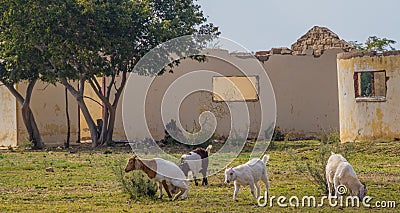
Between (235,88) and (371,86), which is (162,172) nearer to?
(371,86)

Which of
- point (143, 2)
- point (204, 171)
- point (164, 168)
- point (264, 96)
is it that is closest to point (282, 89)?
point (264, 96)

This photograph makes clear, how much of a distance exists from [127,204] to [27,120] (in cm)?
1651

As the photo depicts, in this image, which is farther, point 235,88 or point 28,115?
point 235,88

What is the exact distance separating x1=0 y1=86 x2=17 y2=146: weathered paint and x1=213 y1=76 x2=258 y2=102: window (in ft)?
25.5

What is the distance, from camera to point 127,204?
1189 centimetres

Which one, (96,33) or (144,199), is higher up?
(96,33)

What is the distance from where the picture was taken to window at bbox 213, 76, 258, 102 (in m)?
31.0

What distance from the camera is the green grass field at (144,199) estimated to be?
11523 mm

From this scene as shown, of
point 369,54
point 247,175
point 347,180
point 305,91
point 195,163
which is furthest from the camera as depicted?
point 305,91

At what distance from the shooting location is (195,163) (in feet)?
45.6

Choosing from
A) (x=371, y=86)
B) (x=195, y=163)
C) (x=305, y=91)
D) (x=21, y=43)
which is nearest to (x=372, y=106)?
(x=371, y=86)

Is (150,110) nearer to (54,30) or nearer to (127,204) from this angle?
(54,30)

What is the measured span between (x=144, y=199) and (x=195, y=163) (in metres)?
2.01

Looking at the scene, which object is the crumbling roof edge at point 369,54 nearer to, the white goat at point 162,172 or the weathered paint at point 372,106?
the weathered paint at point 372,106
